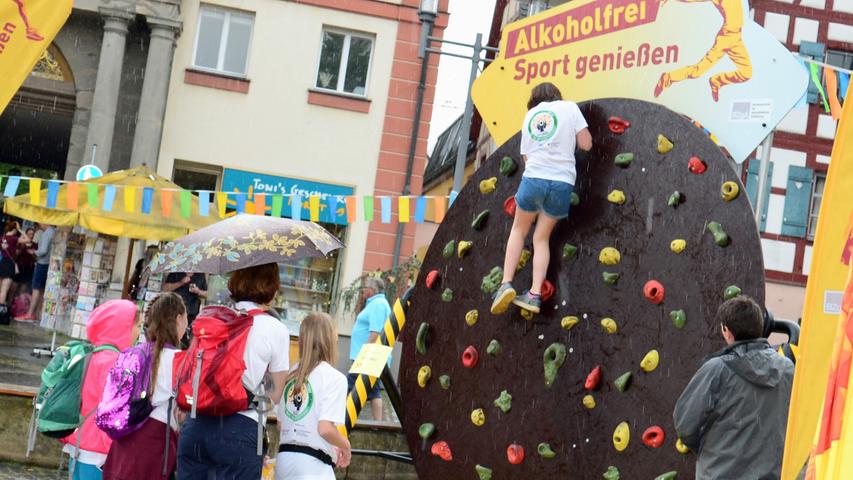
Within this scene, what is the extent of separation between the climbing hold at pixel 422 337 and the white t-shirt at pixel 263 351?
4.43ft

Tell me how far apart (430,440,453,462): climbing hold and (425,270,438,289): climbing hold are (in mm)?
852

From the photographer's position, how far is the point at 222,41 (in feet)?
73.3

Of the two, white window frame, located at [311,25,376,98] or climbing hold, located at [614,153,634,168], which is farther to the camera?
white window frame, located at [311,25,376,98]

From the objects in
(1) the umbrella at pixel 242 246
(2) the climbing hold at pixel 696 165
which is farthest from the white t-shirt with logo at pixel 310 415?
(2) the climbing hold at pixel 696 165

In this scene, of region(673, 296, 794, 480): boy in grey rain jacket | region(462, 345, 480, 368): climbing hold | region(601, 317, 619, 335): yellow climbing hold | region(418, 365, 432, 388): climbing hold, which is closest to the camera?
region(673, 296, 794, 480): boy in grey rain jacket

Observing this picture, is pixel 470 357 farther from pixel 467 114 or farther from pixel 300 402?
pixel 467 114

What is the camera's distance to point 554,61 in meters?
6.60

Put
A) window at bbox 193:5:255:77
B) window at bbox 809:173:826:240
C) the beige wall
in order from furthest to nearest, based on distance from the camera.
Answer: window at bbox 809:173:826:240 < window at bbox 193:5:255:77 < the beige wall

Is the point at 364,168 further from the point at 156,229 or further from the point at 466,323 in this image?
the point at 466,323

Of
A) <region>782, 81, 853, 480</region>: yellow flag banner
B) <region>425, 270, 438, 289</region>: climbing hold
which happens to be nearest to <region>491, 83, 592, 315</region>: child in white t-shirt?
<region>425, 270, 438, 289</region>: climbing hold

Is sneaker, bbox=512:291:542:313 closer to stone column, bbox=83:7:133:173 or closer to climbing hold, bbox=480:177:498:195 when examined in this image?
climbing hold, bbox=480:177:498:195

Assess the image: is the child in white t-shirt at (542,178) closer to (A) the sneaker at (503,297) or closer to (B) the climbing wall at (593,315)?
(A) the sneaker at (503,297)

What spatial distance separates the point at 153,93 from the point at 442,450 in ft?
52.1

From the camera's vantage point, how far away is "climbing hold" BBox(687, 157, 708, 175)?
216 inches
